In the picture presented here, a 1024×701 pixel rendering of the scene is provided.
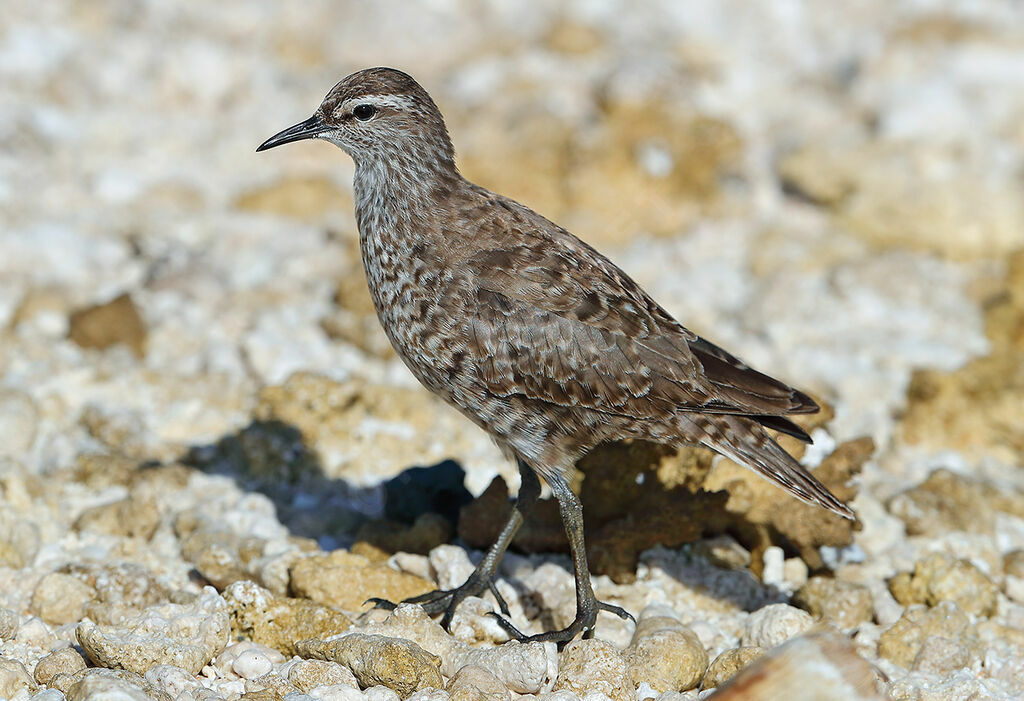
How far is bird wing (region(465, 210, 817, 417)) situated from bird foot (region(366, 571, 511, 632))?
849 mm

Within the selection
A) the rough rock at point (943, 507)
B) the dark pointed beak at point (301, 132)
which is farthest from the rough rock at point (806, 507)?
the dark pointed beak at point (301, 132)

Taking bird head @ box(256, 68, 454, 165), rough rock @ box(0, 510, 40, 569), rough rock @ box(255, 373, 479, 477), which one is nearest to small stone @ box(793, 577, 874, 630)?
rough rock @ box(255, 373, 479, 477)

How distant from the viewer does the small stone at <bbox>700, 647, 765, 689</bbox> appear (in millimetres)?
4762

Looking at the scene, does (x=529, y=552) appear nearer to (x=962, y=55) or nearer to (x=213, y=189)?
(x=213, y=189)

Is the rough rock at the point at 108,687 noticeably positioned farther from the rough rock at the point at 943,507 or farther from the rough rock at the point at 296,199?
the rough rock at the point at 296,199

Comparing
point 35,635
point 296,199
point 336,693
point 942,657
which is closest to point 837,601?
point 942,657

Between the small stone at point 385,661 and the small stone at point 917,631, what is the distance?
6.16 ft

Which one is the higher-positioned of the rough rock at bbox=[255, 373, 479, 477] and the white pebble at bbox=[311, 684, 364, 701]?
the rough rock at bbox=[255, 373, 479, 477]

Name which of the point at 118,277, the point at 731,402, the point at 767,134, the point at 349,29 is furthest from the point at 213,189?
the point at 731,402

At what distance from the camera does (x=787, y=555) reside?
5.80 meters

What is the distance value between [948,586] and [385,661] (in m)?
2.54

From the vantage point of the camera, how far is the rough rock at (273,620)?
484 centimetres

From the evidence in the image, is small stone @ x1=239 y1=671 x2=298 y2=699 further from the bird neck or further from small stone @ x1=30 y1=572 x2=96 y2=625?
the bird neck

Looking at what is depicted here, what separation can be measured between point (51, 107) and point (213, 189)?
5.29ft
